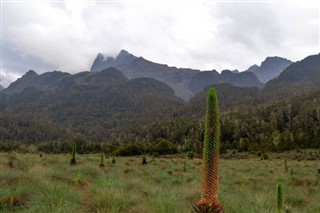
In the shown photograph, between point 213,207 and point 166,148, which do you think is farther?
point 166,148

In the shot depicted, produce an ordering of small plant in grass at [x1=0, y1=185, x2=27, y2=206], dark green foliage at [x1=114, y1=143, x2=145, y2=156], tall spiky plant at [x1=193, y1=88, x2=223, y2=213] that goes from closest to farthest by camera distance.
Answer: tall spiky plant at [x1=193, y1=88, x2=223, y2=213] < small plant in grass at [x1=0, y1=185, x2=27, y2=206] < dark green foliage at [x1=114, y1=143, x2=145, y2=156]

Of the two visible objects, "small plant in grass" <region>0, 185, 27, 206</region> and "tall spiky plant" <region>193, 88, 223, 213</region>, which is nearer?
"tall spiky plant" <region>193, 88, 223, 213</region>

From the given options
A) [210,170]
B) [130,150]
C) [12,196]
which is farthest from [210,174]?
[130,150]

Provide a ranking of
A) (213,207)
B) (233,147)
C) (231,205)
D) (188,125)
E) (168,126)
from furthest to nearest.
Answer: (168,126)
(188,125)
(233,147)
(231,205)
(213,207)

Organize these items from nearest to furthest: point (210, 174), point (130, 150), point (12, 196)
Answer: point (210, 174) → point (12, 196) → point (130, 150)

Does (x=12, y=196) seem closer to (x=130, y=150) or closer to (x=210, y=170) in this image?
(x=210, y=170)

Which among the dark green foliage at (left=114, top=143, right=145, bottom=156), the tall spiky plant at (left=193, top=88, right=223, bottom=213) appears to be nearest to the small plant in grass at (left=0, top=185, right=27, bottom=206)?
the tall spiky plant at (left=193, top=88, right=223, bottom=213)

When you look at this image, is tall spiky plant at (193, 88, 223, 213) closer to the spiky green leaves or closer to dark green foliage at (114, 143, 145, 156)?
the spiky green leaves

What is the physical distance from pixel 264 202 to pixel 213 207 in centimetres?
496

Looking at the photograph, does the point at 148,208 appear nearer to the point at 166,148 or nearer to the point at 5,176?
the point at 5,176

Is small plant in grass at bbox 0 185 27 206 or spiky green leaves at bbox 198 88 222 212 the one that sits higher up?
spiky green leaves at bbox 198 88 222 212

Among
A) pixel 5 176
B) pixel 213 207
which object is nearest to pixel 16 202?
pixel 5 176

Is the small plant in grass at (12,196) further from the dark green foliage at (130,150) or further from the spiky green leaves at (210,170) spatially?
the dark green foliage at (130,150)

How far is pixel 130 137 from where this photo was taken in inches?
7116
